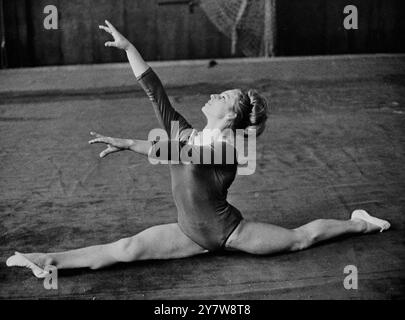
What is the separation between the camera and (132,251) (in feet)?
7.72

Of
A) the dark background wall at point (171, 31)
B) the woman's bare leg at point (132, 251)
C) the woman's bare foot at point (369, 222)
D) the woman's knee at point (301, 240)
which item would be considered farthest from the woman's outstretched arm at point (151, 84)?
the dark background wall at point (171, 31)

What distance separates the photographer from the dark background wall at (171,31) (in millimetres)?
6121

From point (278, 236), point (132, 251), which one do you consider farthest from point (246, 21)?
point (132, 251)

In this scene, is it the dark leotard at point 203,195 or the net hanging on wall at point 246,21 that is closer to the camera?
the dark leotard at point 203,195

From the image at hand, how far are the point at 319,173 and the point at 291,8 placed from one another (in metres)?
3.23

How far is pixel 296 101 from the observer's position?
474 centimetres

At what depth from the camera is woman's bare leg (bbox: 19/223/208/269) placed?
2.31 m

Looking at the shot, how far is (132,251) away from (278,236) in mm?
524

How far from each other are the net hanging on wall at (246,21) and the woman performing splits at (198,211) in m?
3.43

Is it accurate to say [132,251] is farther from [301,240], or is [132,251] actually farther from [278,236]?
[301,240]

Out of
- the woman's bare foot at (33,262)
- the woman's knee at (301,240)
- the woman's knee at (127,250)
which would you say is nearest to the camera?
the woman's bare foot at (33,262)

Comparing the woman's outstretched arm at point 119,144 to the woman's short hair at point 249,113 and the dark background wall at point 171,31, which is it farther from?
the dark background wall at point 171,31
